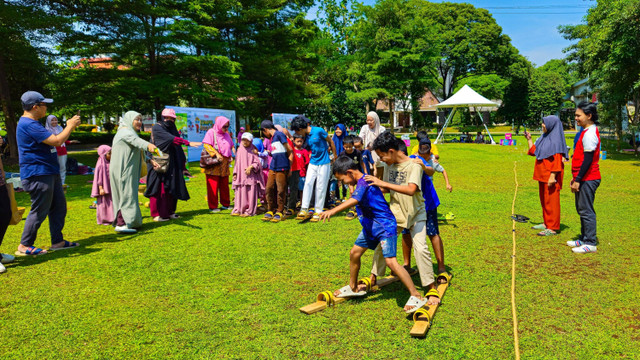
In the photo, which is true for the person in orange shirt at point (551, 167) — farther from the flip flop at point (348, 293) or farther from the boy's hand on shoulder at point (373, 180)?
the boy's hand on shoulder at point (373, 180)

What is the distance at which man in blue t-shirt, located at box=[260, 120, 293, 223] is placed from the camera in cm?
766

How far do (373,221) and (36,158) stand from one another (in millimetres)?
4664

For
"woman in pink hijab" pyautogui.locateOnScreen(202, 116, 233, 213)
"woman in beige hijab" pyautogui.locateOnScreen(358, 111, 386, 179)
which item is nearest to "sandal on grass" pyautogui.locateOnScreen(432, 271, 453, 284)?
"woman in beige hijab" pyautogui.locateOnScreen(358, 111, 386, 179)

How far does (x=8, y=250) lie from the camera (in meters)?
5.99

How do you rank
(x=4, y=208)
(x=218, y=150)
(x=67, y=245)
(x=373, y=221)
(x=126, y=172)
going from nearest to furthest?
(x=373, y=221)
(x=4, y=208)
(x=67, y=245)
(x=126, y=172)
(x=218, y=150)

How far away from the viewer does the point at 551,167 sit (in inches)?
253

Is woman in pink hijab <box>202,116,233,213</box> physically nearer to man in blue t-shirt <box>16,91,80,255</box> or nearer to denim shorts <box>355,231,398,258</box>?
man in blue t-shirt <box>16,91,80,255</box>

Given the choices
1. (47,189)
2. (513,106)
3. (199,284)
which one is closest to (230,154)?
(47,189)

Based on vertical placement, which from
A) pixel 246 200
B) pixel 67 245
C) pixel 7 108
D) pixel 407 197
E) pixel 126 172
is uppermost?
pixel 7 108

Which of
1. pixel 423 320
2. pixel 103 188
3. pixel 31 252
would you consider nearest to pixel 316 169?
pixel 103 188

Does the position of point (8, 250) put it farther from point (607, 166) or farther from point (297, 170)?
point (607, 166)

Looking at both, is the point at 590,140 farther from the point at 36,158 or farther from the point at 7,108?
the point at 7,108

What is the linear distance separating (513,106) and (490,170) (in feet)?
144

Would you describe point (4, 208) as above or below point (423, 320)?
above
